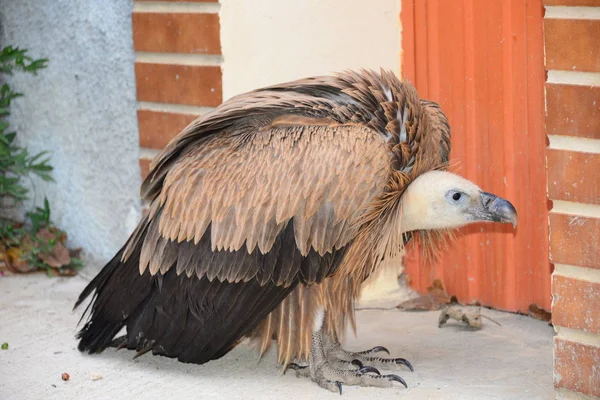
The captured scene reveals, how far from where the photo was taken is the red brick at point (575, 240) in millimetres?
3693

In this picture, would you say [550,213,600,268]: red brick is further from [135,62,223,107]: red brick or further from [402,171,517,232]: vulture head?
[135,62,223,107]: red brick

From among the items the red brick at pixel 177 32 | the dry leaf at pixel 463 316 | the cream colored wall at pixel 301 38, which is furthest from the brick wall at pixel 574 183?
the red brick at pixel 177 32

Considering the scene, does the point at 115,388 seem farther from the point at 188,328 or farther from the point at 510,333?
the point at 510,333

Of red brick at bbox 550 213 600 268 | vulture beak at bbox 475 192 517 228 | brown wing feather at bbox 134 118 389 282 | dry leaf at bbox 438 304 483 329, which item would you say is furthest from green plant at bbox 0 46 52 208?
red brick at bbox 550 213 600 268

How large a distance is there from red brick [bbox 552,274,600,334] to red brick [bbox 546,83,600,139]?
0.55m

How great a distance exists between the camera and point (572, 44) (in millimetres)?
3623

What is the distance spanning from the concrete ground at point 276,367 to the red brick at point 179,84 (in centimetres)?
126

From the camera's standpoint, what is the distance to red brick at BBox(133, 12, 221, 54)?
202 inches

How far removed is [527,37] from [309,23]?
1.11 m

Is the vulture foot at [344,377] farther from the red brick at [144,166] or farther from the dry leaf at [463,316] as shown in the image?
the red brick at [144,166]

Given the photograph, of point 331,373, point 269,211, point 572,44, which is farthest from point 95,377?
point 572,44

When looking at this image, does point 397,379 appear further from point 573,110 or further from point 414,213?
point 573,110

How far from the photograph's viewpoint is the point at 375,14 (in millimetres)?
5422

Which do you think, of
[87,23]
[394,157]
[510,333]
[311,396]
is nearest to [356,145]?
[394,157]
